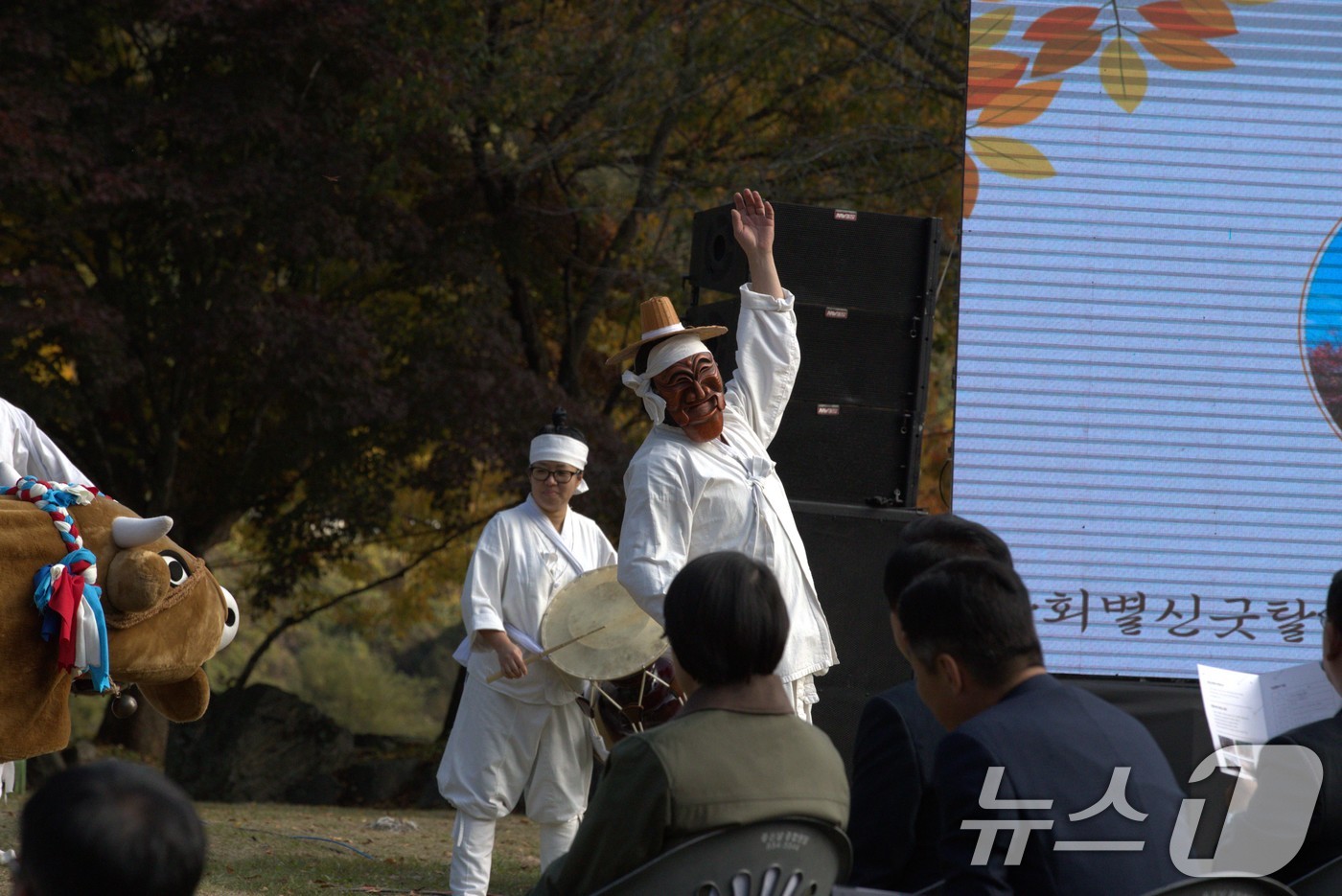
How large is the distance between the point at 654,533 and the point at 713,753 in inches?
73.1

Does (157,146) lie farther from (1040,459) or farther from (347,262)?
(1040,459)

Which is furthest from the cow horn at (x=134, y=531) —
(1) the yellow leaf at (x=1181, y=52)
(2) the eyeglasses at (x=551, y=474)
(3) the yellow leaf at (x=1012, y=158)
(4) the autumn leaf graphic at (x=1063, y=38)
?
(1) the yellow leaf at (x=1181, y=52)

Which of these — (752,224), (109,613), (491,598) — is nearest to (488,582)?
(491,598)

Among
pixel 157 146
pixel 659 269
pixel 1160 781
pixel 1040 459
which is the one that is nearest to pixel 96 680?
pixel 1160 781

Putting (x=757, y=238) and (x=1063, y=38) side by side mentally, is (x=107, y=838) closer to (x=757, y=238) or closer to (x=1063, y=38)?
(x=757, y=238)

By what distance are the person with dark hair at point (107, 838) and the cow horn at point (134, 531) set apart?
2.28 meters

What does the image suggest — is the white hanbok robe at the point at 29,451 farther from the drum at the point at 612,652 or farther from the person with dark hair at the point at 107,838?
the person with dark hair at the point at 107,838

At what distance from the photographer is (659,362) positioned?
13.2 ft

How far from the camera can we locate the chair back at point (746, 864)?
187cm

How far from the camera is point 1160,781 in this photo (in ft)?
6.33

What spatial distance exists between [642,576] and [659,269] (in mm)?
6075

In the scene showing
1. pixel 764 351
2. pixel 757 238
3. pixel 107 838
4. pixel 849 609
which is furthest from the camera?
pixel 849 609

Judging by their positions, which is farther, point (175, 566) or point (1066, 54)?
point (1066, 54)

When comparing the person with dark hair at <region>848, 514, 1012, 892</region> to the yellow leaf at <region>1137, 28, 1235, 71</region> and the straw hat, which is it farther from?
the yellow leaf at <region>1137, 28, 1235, 71</region>
